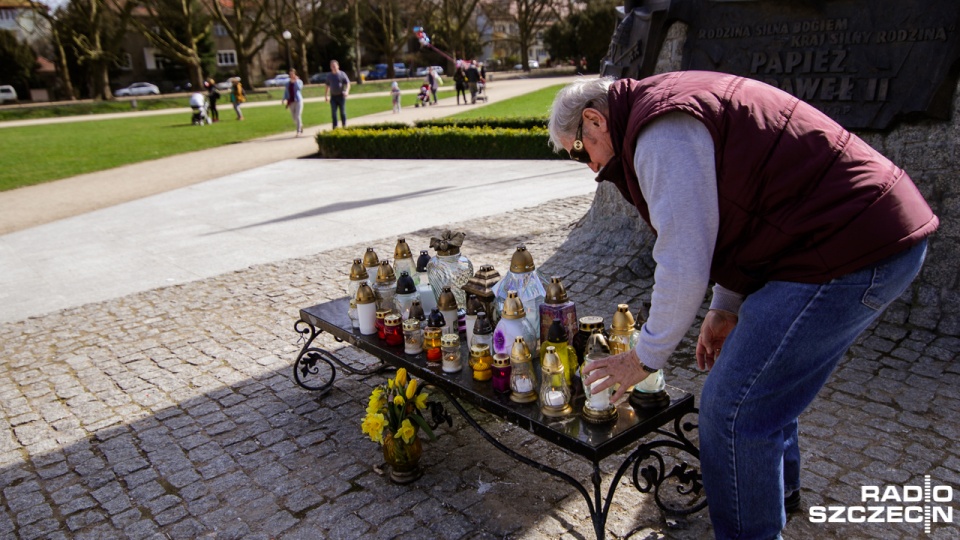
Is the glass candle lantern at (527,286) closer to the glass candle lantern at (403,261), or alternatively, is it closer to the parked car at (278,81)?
the glass candle lantern at (403,261)

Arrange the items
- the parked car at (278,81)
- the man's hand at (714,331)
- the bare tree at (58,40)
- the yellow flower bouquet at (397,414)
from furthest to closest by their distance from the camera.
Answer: the parked car at (278,81) → the bare tree at (58,40) → the yellow flower bouquet at (397,414) → the man's hand at (714,331)

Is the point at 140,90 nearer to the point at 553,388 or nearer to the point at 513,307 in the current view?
the point at 513,307

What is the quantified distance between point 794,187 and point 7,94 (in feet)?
193

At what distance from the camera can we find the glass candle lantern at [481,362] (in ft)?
11.0

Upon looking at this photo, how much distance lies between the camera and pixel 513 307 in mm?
3297

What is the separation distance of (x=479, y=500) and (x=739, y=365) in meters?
1.63

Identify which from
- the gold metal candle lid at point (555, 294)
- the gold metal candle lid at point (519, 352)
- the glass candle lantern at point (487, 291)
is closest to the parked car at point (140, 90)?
the glass candle lantern at point (487, 291)

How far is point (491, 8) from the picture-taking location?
52.2 metres

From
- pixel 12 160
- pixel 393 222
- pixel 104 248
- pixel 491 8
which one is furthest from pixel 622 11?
pixel 491 8

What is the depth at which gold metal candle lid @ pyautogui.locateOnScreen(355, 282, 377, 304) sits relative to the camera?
4031mm

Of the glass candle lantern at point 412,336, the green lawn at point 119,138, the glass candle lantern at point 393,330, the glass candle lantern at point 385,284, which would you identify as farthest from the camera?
the green lawn at point 119,138

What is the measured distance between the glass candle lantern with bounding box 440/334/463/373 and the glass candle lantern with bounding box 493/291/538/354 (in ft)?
0.70

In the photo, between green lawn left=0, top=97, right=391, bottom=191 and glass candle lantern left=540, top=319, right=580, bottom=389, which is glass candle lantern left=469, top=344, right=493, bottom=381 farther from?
green lawn left=0, top=97, right=391, bottom=191

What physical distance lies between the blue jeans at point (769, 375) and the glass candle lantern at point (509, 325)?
103 cm
